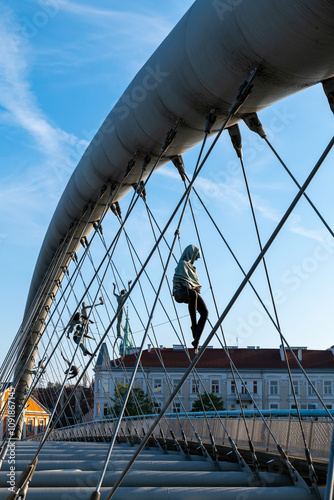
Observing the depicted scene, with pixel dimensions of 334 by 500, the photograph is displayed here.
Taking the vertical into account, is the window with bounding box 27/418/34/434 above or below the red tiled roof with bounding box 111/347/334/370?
below

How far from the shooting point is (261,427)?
1223 centimetres

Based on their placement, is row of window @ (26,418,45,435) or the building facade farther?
row of window @ (26,418,45,435)

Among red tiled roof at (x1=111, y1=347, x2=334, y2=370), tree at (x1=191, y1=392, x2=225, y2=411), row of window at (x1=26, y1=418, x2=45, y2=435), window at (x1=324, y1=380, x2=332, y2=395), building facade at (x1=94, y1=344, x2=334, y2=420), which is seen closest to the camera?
tree at (x1=191, y1=392, x2=225, y2=411)

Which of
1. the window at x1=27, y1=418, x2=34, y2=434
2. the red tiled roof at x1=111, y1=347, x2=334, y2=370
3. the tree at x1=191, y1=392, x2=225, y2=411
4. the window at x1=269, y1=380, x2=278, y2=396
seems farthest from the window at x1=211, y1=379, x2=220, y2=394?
the window at x1=27, y1=418, x2=34, y2=434

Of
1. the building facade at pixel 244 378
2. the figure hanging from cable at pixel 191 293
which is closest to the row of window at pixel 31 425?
the building facade at pixel 244 378

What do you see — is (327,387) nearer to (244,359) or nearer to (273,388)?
(273,388)


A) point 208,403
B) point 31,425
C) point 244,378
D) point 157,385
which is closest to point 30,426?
point 31,425

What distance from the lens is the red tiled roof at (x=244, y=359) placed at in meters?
A: 63.7

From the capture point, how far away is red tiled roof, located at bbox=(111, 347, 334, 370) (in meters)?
63.7

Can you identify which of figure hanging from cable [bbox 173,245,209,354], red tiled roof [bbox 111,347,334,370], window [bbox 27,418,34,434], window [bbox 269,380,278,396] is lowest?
window [bbox 27,418,34,434]

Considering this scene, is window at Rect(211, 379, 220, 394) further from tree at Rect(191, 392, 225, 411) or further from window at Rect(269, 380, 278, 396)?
window at Rect(269, 380, 278, 396)

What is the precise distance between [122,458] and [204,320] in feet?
16.2

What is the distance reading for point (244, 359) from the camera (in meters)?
65.6

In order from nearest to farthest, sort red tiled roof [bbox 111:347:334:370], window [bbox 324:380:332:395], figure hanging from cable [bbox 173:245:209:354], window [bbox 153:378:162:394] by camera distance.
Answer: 1. figure hanging from cable [bbox 173:245:209:354]
2. window [bbox 324:380:332:395]
3. window [bbox 153:378:162:394]
4. red tiled roof [bbox 111:347:334:370]
